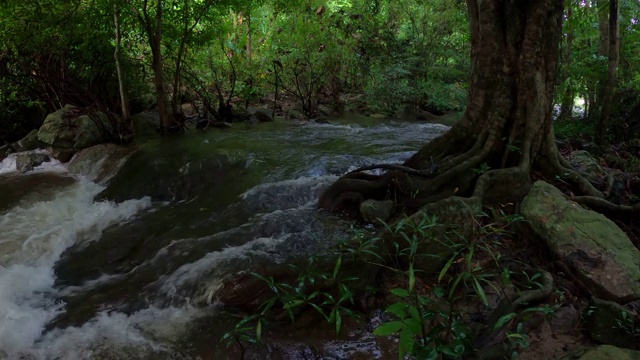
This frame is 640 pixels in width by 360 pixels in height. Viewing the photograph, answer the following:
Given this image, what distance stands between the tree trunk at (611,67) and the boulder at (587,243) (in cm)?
320

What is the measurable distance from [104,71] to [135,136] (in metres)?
1.78

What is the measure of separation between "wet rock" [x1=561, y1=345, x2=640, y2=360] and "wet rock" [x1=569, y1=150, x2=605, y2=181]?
287 cm

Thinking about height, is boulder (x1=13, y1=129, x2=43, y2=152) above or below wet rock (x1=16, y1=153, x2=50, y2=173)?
above

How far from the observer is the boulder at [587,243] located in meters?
3.06

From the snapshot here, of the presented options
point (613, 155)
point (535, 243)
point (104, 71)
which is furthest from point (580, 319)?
point (104, 71)

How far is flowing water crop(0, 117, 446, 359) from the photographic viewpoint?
3383 millimetres

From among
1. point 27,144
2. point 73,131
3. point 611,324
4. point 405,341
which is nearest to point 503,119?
point 611,324

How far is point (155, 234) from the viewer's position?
17.2 feet

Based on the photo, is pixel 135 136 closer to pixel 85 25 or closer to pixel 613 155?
pixel 85 25

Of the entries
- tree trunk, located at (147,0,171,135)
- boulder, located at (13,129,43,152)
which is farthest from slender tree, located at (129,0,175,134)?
boulder, located at (13,129,43,152)

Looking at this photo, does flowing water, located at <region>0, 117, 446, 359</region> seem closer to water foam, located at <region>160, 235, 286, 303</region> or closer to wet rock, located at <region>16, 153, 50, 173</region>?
water foam, located at <region>160, 235, 286, 303</region>

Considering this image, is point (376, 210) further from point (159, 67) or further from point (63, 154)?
point (63, 154)

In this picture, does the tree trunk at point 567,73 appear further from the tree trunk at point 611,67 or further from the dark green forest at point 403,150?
the tree trunk at point 611,67

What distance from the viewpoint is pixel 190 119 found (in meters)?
11.0
